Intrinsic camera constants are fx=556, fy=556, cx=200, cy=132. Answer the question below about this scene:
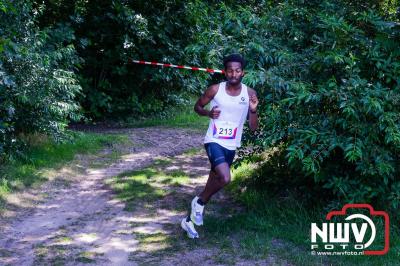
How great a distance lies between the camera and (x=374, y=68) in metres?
5.64

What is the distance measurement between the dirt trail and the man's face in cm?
171

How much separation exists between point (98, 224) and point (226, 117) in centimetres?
198

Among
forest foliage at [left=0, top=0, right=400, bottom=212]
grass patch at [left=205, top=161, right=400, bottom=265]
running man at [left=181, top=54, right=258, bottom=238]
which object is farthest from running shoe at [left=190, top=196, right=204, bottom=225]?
forest foliage at [left=0, top=0, right=400, bottom=212]

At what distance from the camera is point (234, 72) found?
5605mm

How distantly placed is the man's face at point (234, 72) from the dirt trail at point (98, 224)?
171 centimetres

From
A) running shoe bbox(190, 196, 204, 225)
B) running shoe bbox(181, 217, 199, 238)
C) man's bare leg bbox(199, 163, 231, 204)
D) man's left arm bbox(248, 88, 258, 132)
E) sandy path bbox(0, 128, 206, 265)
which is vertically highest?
man's left arm bbox(248, 88, 258, 132)

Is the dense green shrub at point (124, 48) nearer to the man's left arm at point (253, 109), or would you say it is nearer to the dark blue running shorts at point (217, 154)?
the dark blue running shorts at point (217, 154)

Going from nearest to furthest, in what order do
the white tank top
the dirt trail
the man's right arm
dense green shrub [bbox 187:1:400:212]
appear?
dense green shrub [bbox 187:1:400:212], the dirt trail, the white tank top, the man's right arm

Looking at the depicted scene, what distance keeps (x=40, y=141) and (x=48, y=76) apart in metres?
1.46

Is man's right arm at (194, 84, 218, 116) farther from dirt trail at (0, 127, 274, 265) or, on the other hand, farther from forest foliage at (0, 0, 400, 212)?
dirt trail at (0, 127, 274, 265)

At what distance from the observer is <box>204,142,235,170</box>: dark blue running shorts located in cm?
568

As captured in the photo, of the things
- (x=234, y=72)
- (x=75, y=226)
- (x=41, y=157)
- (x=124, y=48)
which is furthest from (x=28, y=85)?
(x=124, y=48)

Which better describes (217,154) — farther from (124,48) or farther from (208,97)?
(124,48)

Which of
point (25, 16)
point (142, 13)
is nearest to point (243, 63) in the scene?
point (25, 16)
